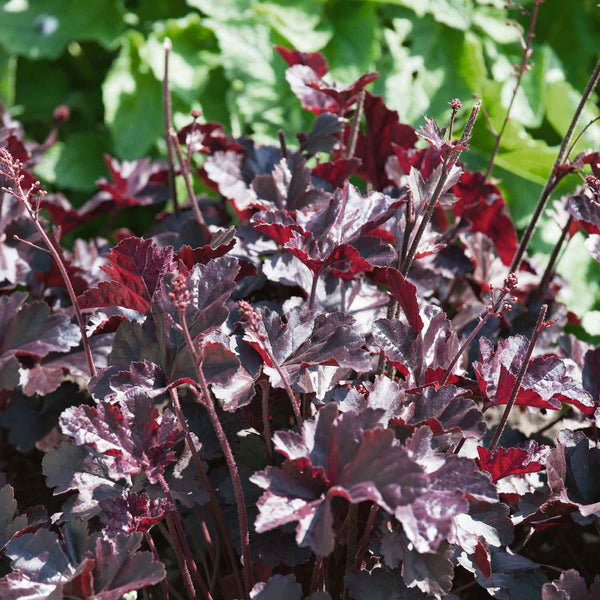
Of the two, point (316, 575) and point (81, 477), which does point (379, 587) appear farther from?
point (81, 477)

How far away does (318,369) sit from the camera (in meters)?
0.94

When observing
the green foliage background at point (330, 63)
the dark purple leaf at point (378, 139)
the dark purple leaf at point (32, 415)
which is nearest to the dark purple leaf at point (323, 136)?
the dark purple leaf at point (378, 139)

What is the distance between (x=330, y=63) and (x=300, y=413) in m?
1.76

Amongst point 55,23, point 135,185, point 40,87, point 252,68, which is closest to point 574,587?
point 135,185

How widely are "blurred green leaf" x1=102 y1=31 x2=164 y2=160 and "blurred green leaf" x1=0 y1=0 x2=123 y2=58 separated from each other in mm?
153

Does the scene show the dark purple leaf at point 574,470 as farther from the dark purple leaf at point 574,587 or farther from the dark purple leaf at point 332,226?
the dark purple leaf at point 332,226

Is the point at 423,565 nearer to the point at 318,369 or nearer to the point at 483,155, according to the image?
the point at 318,369

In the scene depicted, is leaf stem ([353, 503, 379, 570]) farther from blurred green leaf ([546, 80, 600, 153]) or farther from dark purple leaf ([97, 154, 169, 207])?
blurred green leaf ([546, 80, 600, 153])

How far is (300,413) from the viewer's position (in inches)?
37.1

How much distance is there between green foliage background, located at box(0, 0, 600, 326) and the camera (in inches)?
88.5

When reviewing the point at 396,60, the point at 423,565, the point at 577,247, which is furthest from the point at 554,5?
the point at 423,565

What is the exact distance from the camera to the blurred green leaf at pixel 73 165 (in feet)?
8.70

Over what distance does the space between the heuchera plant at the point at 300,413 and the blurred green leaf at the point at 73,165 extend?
1425 mm

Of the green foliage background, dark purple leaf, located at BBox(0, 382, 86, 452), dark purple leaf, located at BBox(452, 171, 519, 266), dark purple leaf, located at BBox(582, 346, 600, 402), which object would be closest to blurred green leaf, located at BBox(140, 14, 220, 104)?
the green foliage background
